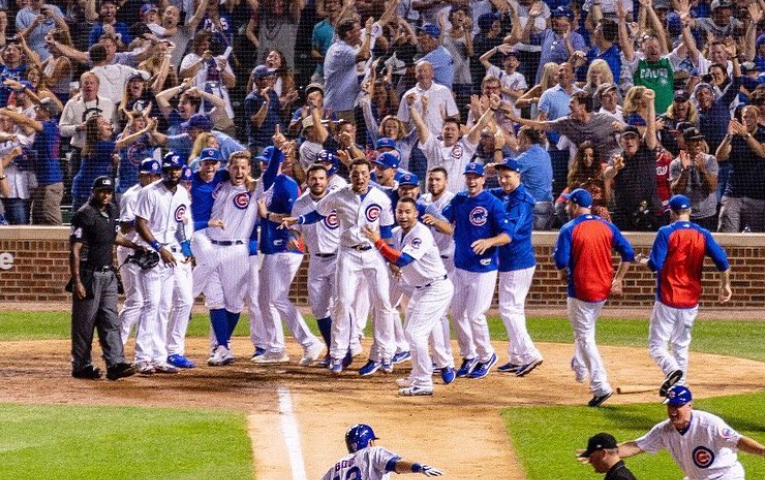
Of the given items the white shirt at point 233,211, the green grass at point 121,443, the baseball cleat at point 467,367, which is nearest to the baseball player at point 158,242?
the white shirt at point 233,211

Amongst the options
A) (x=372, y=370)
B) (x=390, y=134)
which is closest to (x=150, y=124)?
(x=390, y=134)

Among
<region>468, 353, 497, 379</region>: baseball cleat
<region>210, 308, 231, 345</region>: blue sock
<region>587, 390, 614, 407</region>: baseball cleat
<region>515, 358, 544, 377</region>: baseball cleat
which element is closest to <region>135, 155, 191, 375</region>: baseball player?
<region>210, 308, 231, 345</region>: blue sock

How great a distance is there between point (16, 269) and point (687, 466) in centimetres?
1195

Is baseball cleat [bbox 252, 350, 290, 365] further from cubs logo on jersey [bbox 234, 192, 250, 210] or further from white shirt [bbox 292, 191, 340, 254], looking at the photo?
cubs logo on jersey [bbox 234, 192, 250, 210]

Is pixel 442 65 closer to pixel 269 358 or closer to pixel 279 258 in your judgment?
pixel 279 258

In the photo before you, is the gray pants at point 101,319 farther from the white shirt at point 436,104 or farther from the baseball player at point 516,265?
the white shirt at point 436,104

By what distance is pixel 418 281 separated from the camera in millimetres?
10961

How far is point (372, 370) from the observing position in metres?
12.1

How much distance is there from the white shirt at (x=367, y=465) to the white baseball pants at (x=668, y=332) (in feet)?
14.2

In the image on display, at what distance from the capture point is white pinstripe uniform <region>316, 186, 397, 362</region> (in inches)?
452

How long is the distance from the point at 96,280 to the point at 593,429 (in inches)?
177

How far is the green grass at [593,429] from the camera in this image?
8562 millimetres

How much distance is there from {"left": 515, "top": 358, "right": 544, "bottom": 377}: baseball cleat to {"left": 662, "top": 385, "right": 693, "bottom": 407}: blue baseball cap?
4689 mm

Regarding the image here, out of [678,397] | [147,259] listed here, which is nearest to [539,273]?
[147,259]
